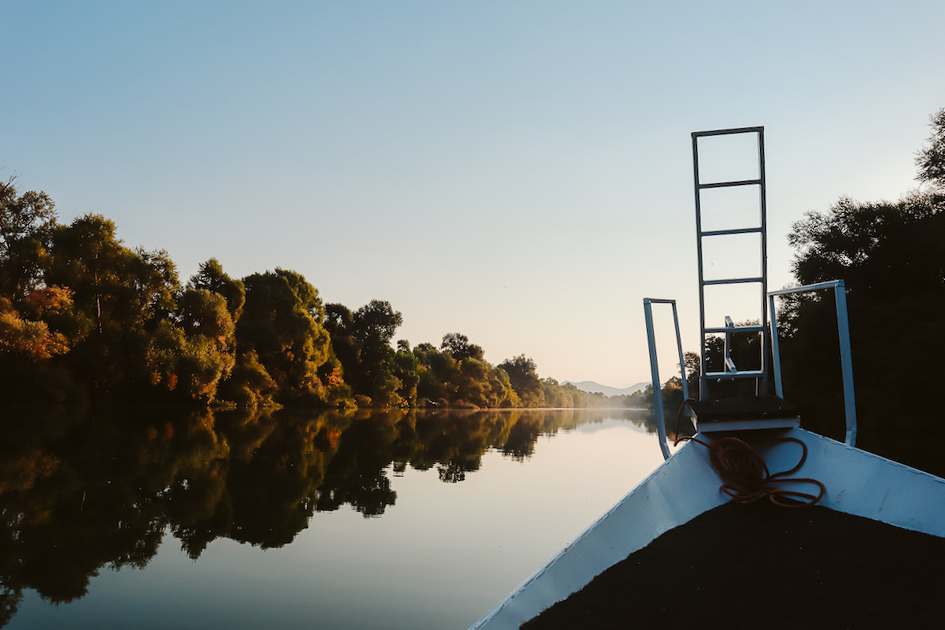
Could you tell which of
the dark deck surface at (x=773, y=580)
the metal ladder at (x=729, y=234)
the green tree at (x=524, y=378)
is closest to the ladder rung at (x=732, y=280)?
the metal ladder at (x=729, y=234)

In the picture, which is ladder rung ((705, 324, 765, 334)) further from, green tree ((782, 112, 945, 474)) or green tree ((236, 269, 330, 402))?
green tree ((236, 269, 330, 402))

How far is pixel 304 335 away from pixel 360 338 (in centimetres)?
2135

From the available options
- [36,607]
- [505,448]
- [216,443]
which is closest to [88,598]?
[36,607]

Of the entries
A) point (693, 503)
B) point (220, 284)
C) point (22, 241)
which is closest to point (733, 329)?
point (693, 503)

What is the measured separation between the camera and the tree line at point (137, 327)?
29281 mm

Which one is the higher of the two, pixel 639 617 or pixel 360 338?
pixel 360 338

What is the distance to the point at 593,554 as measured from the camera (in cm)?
292

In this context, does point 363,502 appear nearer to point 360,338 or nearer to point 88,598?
point 88,598

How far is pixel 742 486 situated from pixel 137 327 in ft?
121

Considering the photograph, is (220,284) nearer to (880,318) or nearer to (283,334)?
(283,334)

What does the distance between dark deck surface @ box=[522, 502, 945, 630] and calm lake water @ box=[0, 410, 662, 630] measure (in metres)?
2.50

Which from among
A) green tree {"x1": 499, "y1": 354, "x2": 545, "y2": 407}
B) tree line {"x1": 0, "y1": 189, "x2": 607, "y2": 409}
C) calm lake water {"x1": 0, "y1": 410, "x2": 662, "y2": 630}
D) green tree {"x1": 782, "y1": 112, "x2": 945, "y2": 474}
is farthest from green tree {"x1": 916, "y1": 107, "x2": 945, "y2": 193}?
green tree {"x1": 499, "y1": 354, "x2": 545, "y2": 407}

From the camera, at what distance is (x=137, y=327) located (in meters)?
34.7

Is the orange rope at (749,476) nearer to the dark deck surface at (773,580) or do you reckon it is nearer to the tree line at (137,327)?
the dark deck surface at (773,580)
